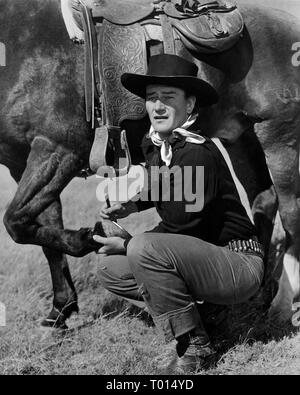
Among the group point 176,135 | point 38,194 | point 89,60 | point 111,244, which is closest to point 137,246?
point 111,244

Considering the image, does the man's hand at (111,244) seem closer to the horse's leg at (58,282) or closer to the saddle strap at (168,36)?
the horse's leg at (58,282)

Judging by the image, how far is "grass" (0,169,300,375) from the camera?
11.7ft

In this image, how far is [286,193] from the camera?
180 inches

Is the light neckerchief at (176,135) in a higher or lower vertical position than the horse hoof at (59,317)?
higher

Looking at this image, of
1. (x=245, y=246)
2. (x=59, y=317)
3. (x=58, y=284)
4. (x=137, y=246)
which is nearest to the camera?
(x=137, y=246)

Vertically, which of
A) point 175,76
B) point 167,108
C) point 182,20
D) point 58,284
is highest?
point 182,20

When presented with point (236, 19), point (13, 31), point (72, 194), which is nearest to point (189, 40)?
point (236, 19)

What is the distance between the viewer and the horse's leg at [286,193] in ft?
14.5

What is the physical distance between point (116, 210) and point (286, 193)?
1.47 metres

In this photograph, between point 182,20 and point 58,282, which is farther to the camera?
point 58,282

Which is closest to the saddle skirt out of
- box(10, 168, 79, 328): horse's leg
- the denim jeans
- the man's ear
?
the man's ear

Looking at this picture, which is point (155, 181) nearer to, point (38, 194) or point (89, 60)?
point (38, 194)

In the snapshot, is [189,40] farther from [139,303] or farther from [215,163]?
[139,303]

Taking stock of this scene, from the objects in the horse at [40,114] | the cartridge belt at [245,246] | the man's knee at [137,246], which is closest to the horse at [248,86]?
the horse at [40,114]
